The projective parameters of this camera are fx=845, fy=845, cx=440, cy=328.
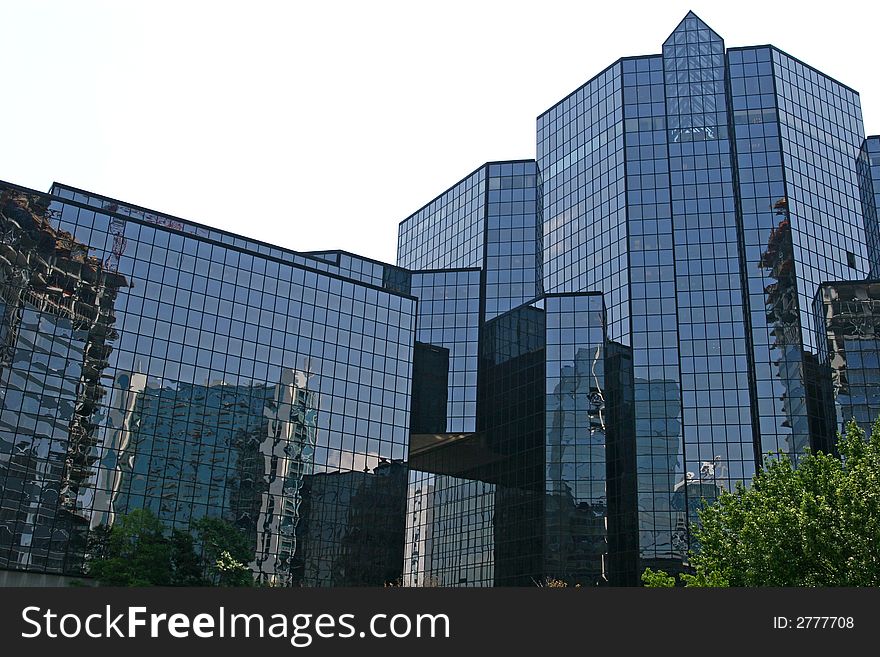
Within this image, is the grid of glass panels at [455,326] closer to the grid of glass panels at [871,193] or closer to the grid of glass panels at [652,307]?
the grid of glass panels at [652,307]

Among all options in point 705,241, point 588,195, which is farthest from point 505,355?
point 705,241

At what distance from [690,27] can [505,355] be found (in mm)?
45621

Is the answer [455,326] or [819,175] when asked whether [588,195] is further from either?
[819,175]

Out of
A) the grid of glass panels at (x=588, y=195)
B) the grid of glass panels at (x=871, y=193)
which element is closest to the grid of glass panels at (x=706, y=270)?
the grid of glass panels at (x=588, y=195)

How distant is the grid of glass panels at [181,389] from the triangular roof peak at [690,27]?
5137 centimetres

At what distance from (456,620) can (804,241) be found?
295 feet

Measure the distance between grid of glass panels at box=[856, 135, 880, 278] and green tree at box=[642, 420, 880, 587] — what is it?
6032 centimetres

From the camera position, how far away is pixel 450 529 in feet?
341

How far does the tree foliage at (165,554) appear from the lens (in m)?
67.2

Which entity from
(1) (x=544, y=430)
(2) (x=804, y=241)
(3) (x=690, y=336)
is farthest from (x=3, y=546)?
(2) (x=804, y=241)

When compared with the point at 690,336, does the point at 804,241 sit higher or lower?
higher

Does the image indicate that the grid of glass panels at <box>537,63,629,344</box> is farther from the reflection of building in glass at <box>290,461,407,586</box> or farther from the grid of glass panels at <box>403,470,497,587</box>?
the reflection of building in glass at <box>290,461,407,586</box>

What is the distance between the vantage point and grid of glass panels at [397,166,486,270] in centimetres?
11431

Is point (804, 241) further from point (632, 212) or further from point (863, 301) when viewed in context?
point (632, 212)
